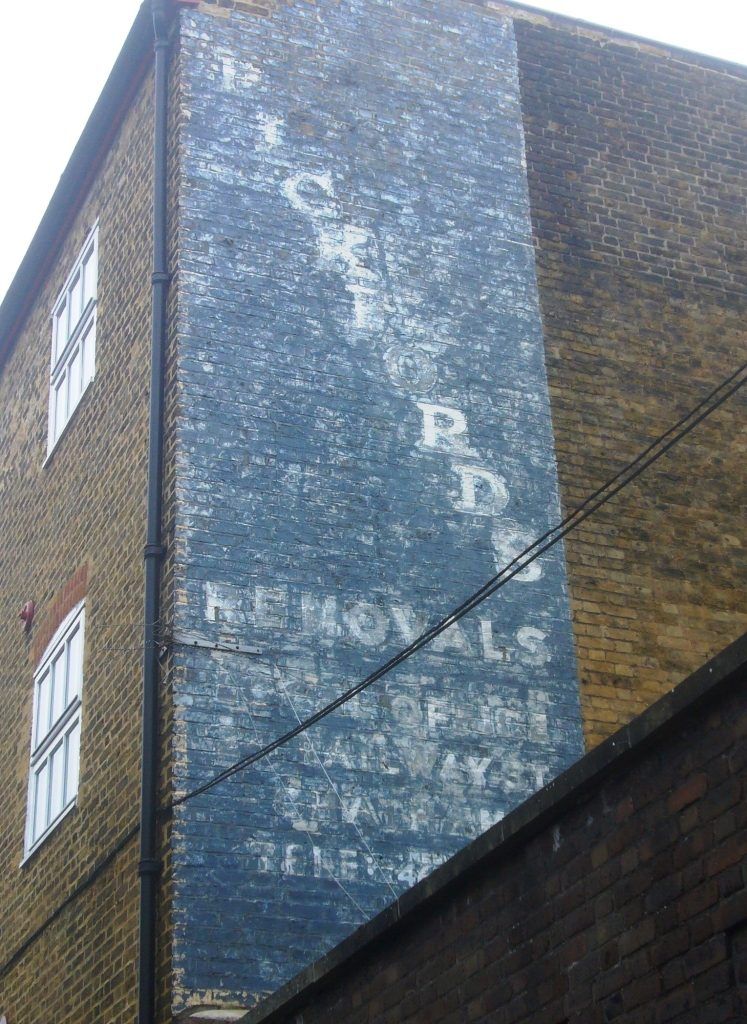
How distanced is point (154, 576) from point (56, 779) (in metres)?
2.70

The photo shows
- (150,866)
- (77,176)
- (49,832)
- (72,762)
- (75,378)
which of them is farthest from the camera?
(77,176)

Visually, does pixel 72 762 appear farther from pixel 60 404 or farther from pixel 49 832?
pixel 60 404

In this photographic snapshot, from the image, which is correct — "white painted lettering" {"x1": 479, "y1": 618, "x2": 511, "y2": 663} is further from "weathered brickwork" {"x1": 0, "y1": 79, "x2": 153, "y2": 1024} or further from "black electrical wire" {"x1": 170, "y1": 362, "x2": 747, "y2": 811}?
"weathered brickwork" {"x1": 0, "y1": 79, "x2": 153, "y2": 1024}

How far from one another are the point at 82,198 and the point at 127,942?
7.75m

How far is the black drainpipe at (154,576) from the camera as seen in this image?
1017cm

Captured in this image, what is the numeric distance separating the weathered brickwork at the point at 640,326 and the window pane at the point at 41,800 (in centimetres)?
470

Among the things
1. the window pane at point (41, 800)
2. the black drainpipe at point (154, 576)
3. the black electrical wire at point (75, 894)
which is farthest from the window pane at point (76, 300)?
the black electrical wire at point (75, 894)

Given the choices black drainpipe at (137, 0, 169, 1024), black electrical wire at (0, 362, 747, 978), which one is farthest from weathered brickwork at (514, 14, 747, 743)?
black drainpipe at (137, 0, 169, 1024)

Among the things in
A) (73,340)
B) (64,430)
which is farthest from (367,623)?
(73,340)

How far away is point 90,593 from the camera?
12875 mm

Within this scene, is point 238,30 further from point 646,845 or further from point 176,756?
point 646,845

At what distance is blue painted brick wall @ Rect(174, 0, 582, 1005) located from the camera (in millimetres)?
10633

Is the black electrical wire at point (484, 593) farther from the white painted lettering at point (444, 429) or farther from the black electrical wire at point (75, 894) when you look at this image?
the white painted lettering at point (444, 429)

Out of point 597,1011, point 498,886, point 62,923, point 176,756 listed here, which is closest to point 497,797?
point 176,756
